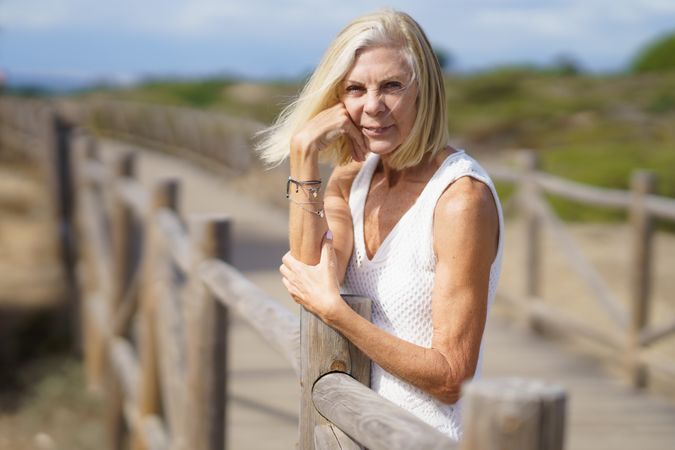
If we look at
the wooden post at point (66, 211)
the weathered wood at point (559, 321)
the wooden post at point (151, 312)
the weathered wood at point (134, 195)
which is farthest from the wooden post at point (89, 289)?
the weathered wood at point (559, 321)

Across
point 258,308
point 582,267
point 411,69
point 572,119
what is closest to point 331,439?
point 258,308

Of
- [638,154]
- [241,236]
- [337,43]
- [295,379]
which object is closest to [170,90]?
[638,154]

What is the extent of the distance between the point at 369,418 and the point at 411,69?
2.26 feet

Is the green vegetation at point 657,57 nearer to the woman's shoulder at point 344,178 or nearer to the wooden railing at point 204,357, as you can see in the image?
the wooden railing at point 204,357

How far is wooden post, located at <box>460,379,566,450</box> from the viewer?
1.09 m

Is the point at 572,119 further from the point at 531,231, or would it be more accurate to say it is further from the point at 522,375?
the point at 522,375

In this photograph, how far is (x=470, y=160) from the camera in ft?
6.09

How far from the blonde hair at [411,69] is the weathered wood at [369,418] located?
1.52 feet

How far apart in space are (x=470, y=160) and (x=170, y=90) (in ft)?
101

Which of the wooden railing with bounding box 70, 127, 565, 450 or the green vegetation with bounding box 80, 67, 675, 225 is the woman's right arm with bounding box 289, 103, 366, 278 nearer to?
the wooden railing with bounding box 70, 127, 565, 450

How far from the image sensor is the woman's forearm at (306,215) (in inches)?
76.4

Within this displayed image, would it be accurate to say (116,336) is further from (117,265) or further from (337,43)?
(337,43)

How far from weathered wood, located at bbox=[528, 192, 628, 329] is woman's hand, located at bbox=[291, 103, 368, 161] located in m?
3.60

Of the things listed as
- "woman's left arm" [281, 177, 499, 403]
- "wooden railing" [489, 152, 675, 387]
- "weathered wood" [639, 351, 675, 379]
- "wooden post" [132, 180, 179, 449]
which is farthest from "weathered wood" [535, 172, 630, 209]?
"woman's left arm" [281, 177, 499, 403]
